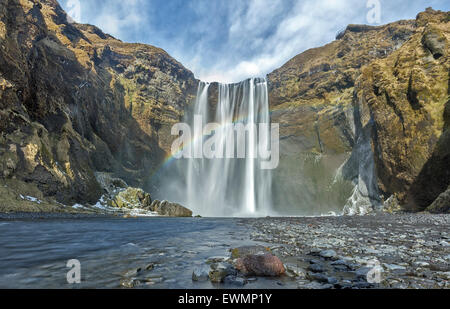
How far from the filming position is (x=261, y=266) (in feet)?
12.9

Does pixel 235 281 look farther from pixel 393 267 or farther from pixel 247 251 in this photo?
pixel 393 267

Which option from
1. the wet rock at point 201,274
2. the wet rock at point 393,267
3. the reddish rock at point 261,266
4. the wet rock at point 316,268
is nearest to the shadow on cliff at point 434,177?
the wet rock at point 393,267

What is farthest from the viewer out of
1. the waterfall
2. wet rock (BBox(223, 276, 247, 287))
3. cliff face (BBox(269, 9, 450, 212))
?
A: the waterfall

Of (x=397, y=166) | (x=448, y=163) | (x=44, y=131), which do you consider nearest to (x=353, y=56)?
(x=397, y=166)

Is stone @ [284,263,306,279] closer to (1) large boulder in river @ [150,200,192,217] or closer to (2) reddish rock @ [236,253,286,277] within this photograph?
(2) reddish rock @ [236,253,286,277]

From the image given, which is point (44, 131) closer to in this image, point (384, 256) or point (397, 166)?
point (384, 256)

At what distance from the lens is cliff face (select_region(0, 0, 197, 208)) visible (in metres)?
27.7

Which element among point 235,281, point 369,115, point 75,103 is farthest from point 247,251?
point 75,103

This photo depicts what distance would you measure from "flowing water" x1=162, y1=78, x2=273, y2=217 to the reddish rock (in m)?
49.9

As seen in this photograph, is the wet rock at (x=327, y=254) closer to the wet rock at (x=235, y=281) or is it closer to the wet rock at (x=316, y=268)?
the wet rock at (x=316, y=268)

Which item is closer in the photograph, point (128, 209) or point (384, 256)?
point (384, 256)

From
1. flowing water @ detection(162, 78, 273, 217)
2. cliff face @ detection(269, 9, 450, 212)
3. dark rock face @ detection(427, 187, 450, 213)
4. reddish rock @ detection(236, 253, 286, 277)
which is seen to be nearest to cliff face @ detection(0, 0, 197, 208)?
flowing water @ detection(162, 78, 273, 217)
